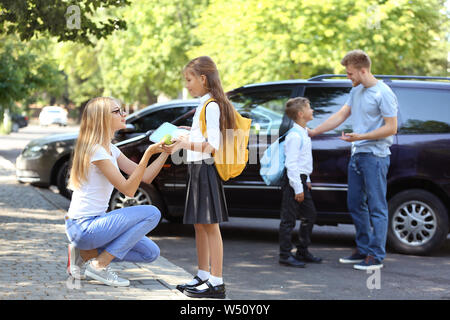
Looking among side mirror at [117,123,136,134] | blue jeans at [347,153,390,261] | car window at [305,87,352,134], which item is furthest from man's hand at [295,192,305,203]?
side mirror at [117,123,136,134]

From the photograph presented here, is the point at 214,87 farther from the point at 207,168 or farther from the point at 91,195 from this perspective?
the point at 91,195

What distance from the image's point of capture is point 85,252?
5.30m

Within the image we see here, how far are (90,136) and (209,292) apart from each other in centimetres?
144

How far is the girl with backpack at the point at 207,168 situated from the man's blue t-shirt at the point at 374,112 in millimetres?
2301

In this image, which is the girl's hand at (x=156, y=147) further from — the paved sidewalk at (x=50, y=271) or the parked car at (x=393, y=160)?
the parked car at (x=393, y=160)

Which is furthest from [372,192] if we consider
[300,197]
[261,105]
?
[261,105]

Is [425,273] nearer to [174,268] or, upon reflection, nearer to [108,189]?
[174,268]

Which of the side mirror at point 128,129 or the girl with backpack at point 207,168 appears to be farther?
the side mirror at point 128,129

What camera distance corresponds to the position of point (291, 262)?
7.19 metres

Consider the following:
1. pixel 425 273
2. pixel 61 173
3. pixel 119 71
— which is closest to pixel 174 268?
pixel 425 273

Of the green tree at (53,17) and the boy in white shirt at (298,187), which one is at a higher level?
the green tree at (53,17)

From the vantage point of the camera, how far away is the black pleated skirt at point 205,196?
5277 mm

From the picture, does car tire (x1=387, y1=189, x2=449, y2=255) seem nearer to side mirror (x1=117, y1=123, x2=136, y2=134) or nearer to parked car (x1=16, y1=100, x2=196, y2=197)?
side mirror (x1=117, y1=123, x2=136, y2=134)

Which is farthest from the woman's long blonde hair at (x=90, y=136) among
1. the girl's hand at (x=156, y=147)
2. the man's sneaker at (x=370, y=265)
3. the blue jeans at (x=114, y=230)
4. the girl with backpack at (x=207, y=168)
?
the man's sneaker at (x=370, y=265)
